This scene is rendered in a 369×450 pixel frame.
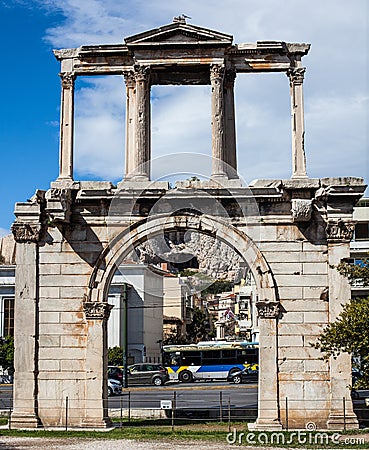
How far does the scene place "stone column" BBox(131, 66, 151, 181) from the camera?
22.7m

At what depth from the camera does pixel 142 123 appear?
22.9m

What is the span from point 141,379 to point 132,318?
11.3m

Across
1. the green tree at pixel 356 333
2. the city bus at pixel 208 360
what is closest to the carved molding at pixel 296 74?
the green tree at pixel 356 333

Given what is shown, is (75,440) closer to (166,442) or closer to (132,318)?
(166,442)

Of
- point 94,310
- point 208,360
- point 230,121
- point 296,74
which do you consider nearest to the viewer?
point 94,310

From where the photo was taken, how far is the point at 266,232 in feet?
73.4

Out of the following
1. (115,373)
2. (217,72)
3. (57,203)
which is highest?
(217,72)

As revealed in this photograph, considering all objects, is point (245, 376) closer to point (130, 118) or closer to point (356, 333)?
point (130, 118)

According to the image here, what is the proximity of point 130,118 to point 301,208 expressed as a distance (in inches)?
236

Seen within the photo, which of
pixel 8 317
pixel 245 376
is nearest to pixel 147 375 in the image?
pixel 245 376

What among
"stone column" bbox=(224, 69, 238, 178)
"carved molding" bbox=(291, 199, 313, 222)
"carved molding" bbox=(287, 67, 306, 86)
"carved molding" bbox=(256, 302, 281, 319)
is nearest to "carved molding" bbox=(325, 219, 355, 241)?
"carved molding" bbox=(291, 199, 313, 222)

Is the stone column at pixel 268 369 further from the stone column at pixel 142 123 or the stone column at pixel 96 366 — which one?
the stone column at pixel 142 123

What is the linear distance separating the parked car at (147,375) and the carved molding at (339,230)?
26772mm

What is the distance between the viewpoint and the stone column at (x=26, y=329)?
2211 cm
